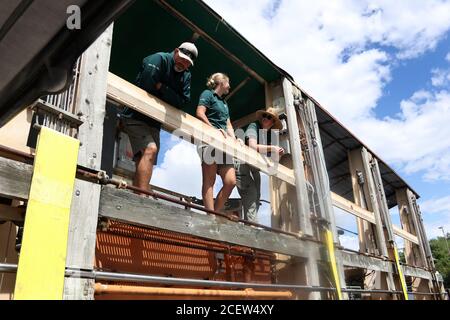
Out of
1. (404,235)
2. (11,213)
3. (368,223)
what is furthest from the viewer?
(404,235)

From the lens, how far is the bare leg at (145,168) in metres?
2.83

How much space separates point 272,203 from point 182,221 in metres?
2.17

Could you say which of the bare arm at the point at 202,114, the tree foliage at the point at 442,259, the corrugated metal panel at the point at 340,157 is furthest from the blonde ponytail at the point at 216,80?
the tree foliage at the point at 442,259

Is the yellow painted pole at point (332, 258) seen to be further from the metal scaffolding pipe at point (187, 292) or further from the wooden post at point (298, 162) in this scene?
the metal scaffolding pipe at point (187, 292)

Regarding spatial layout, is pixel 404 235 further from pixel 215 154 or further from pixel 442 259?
pixel 442 259

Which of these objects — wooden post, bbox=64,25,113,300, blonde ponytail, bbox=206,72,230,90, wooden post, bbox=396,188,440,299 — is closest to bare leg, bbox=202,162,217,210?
blonde ponytail, bbox=206,72,230,90

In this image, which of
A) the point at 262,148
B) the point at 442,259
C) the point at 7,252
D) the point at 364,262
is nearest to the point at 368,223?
the point at 364,262

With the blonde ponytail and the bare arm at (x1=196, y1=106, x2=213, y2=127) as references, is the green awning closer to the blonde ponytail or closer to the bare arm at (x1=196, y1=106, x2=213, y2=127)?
the blonde ponytail

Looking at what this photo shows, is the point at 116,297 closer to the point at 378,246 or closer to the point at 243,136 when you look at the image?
the point at 243,136

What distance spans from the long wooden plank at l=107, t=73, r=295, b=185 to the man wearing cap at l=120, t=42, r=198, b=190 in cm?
17

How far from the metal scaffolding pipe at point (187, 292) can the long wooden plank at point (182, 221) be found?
1.33ft

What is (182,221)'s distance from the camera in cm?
255

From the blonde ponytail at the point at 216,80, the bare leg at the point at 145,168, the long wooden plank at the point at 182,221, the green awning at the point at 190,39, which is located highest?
the green awning at the point at 190,39
